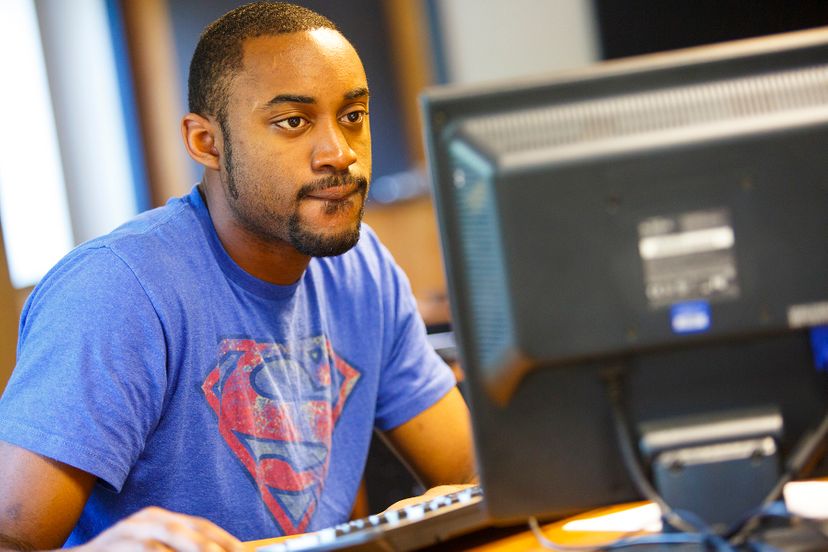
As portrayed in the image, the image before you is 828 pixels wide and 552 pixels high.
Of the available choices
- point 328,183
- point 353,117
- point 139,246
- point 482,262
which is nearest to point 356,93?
point 353,117

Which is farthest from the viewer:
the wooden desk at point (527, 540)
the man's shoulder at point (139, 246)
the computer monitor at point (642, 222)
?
the man's shoulder at point (139, 246)

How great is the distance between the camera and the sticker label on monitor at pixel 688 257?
2.98 ft

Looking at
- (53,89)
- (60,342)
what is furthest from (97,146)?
(60,342)

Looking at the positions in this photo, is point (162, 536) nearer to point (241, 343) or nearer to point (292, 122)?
point (241, 343)

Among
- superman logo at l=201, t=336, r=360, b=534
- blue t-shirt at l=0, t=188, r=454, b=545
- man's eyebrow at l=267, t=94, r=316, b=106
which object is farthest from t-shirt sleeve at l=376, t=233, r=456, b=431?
man's eyebrow at l=267, t=94, r=316, b=106

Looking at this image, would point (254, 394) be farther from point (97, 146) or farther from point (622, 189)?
point (97, 146)

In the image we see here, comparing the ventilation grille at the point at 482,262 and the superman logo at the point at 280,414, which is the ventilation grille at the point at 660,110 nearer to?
the ventilation grille at the point at 482,262

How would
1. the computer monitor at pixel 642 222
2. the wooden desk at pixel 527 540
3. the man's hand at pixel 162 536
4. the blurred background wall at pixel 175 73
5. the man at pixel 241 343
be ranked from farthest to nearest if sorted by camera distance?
1. the blurred background wall at pixel 175 73
2. the man at pixel 241 343
3. the wooden desk at pixel 527 540
4. the man's hand at pixel 162 536
5. the computer monitor at pixel 642 222

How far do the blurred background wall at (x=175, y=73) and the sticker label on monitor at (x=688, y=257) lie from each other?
2758 millimetres

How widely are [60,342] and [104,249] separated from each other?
0.54ft

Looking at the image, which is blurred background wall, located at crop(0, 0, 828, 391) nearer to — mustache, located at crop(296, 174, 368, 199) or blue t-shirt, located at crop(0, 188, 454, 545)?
blue t-shirt, located at crop(0, 188, 454, 545)

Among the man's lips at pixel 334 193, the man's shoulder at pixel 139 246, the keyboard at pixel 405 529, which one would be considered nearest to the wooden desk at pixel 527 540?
the keyboard at pixel 405 529

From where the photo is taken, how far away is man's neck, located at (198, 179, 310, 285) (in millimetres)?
1560

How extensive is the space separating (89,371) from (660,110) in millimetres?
741
